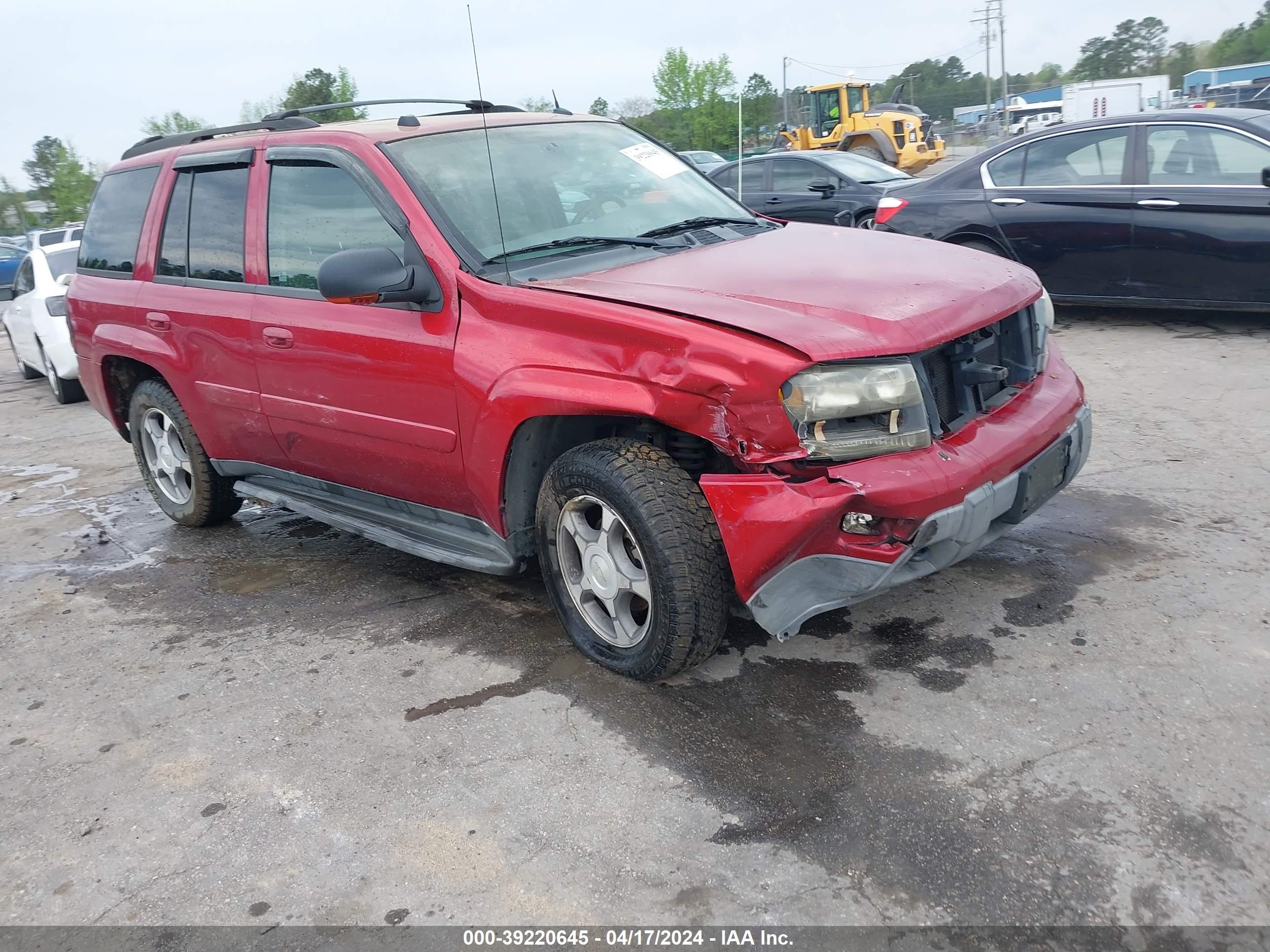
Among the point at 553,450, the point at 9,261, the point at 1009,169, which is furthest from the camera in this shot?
the point at 9,261

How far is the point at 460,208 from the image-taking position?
3.65 meters

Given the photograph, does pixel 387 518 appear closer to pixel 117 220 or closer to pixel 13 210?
pixel 117 220

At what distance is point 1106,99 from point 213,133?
45107mm

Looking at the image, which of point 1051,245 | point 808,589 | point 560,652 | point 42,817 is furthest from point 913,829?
point 1051,245

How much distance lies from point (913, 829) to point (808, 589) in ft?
2.29

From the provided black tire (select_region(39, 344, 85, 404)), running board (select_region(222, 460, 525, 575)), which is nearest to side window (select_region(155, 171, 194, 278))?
running board (select_region(222, 460, 525, 575))

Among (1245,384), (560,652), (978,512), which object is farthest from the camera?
(1245,384)

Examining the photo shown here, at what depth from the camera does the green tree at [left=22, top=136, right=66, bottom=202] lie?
68.7 meters

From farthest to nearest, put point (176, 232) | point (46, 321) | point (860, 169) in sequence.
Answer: point (860, 169) < point (46, 321) < point (176, 232)

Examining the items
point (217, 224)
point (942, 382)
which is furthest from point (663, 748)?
point (217, 224)

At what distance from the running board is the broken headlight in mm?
1253

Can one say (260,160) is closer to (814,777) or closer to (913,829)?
(814,777)

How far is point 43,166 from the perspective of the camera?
234 ft

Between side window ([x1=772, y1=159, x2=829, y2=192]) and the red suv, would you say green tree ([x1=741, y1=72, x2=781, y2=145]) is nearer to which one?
side window ([x1=772, y1=159, x2=829, y2=192])
